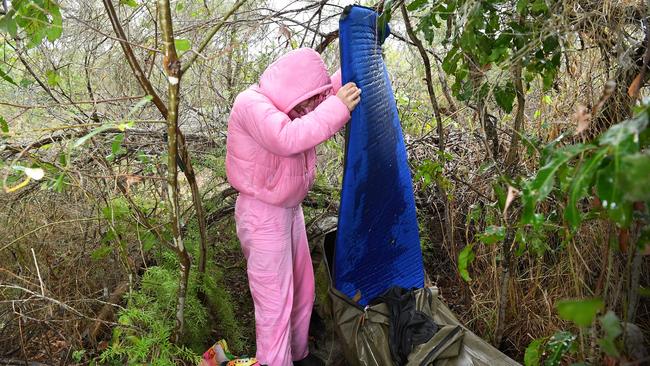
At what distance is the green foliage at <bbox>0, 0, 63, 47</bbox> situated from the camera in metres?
1.68

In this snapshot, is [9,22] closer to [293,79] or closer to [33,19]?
[33,19]

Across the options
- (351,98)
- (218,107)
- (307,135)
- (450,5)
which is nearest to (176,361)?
(307,135)

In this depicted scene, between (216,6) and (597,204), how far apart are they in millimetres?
2798

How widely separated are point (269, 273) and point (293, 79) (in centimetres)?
93

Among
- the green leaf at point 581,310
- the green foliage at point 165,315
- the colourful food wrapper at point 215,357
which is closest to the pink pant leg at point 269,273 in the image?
the colourful food wrapper at point 215,357

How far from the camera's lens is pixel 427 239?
10.5ft

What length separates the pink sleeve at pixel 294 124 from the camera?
2.12 m

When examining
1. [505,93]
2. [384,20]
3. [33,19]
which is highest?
[33,19]

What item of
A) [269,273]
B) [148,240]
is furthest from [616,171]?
[148,240]

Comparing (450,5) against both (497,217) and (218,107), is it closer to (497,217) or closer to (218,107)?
(497,217)

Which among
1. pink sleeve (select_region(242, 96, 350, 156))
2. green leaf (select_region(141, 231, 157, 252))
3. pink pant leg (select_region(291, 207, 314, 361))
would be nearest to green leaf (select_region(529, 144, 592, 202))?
pink sleeve (select_region(242, 96, 350, 156))

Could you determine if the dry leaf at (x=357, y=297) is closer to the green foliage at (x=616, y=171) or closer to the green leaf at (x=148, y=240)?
the green leaf at (x=148, y=240)

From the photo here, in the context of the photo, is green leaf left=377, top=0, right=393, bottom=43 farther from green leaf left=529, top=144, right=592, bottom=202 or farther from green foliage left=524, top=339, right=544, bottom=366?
green foliage left=524, top=339, right=544, bottom=366

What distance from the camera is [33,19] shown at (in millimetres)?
1609
